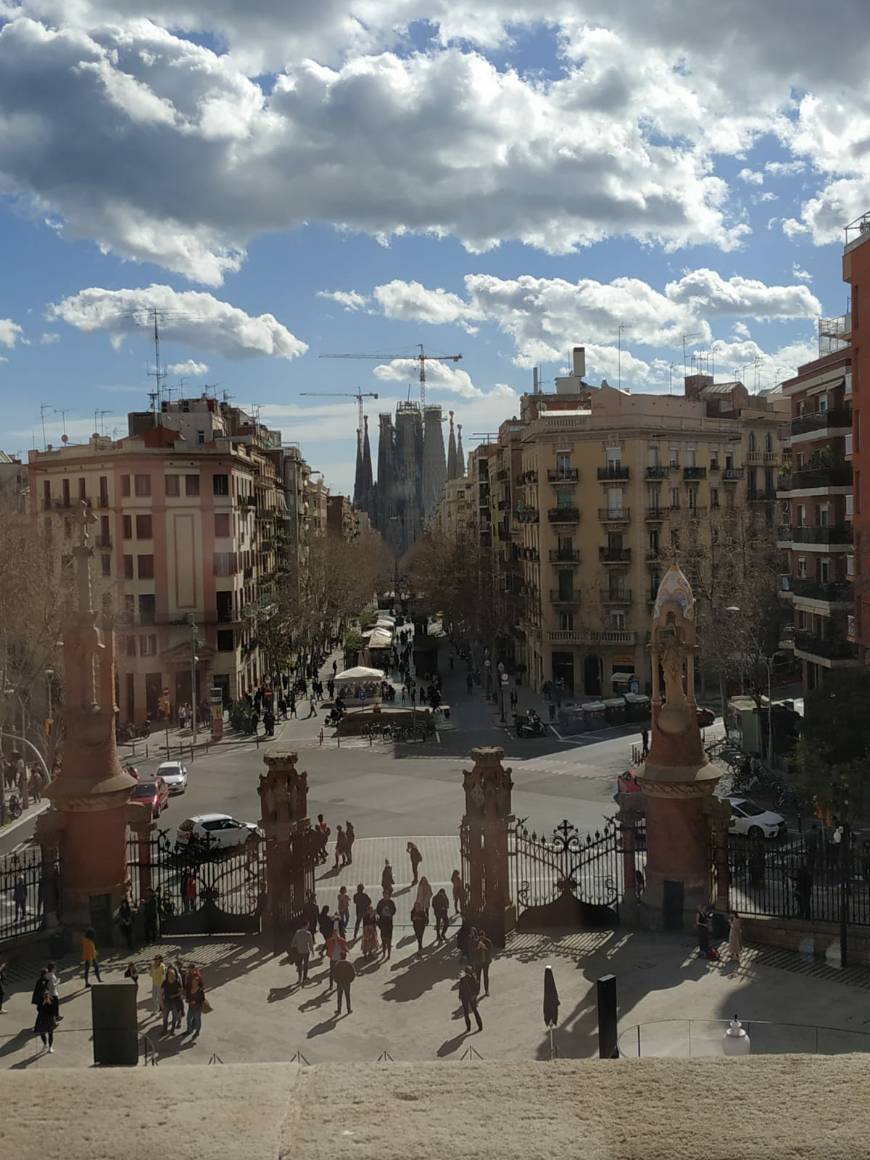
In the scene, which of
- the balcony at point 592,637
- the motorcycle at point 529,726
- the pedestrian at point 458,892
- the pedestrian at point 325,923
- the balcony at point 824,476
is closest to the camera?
the pedestrian at point 325,923

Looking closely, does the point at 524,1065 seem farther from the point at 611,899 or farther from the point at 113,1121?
the point at 611,899

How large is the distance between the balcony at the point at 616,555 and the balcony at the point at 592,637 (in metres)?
3.56

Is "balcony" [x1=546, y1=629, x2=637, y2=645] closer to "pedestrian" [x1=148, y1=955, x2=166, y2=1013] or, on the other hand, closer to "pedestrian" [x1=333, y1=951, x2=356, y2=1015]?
"pedestrian" [x1=333, y1=951, x2=356, y2=1015]

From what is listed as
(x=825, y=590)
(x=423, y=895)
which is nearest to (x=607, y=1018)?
(x=423, y=895)

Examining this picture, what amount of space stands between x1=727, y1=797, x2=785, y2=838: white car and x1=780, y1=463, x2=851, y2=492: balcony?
50.3 feet

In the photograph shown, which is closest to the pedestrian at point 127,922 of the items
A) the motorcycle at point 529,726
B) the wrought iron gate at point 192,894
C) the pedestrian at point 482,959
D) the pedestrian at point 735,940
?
the wrought iron gate at point 192,894

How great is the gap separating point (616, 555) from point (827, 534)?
1904 cm

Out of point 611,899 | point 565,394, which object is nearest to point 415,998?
point 611,899

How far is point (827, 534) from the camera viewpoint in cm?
4025

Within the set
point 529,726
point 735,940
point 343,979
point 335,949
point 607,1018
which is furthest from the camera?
point 529,726

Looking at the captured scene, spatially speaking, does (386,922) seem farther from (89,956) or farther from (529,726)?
(529,726)

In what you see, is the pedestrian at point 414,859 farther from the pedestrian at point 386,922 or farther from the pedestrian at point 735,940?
the pedestrian at point 735,940

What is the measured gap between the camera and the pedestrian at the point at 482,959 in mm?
18250

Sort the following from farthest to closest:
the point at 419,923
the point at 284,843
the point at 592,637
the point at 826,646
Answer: the point at 592,637, the point at 826,646, the point at 284,843, the point at 419,923
